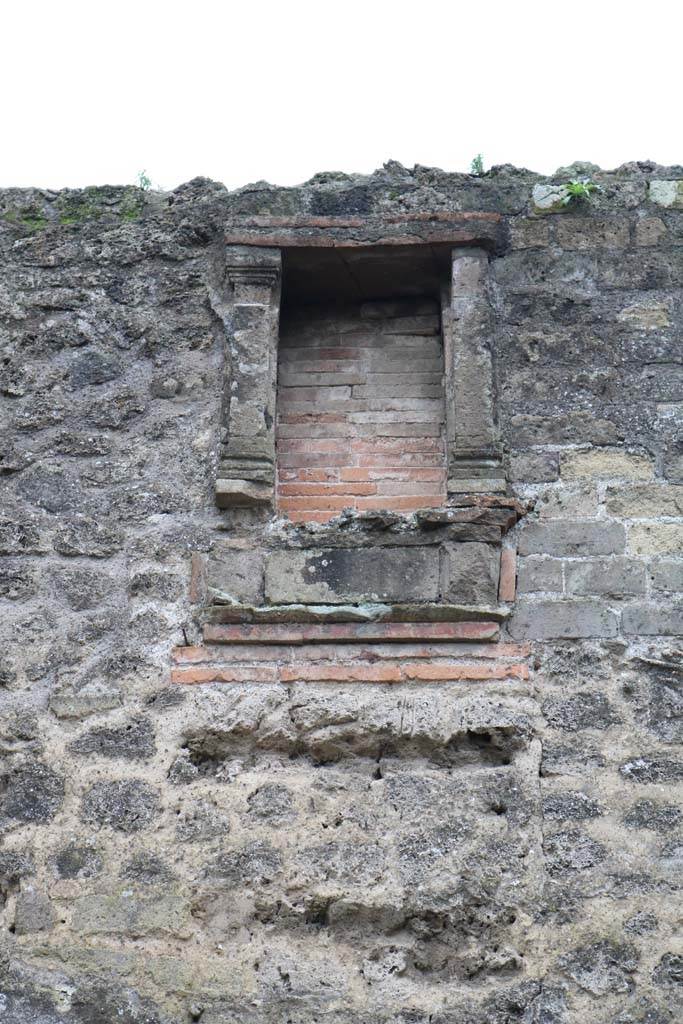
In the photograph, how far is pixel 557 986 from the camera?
394 cm

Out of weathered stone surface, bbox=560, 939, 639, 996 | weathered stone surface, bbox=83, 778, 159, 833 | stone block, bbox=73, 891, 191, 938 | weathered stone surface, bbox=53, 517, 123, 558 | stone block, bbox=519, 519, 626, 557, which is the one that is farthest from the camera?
weathered stone surface, bbox=53, 517, 123, 558

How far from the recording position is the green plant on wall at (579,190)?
514 centimetres

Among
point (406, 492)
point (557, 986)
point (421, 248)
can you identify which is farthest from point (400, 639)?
point (421, 248)

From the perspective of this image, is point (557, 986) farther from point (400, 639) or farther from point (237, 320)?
point (237, 320)

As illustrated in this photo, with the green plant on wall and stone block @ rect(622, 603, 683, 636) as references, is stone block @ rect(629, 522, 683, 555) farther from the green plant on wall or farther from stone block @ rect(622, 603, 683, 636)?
the green plant on wall

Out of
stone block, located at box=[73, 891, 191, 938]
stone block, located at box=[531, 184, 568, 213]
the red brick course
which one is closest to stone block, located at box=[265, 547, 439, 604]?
the red brick course

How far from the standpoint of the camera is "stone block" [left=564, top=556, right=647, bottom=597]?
14.8 feet

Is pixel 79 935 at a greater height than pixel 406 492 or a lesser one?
lesser

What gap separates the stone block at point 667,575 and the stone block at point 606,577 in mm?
31

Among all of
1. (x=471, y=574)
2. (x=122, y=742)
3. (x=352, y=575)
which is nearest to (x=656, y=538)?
(x=471, y=574)

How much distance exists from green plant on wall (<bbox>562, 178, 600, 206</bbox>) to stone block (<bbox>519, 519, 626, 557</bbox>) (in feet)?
4.11

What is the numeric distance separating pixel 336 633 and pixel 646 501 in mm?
1104

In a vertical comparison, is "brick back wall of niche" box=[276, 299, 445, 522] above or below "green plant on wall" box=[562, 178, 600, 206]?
below

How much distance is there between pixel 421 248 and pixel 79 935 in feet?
8.38
